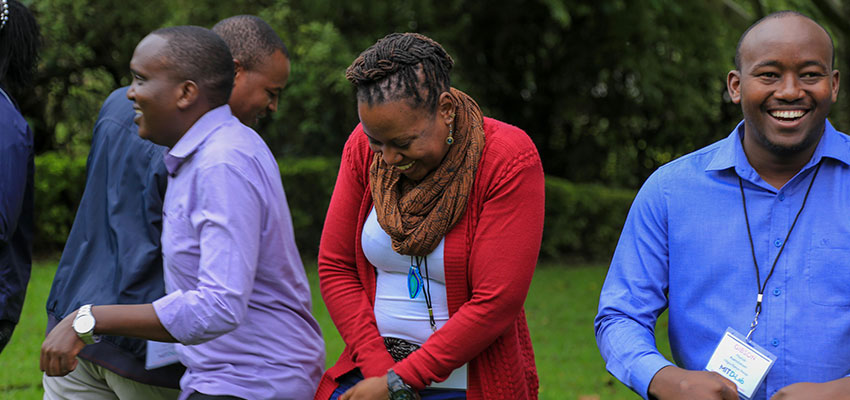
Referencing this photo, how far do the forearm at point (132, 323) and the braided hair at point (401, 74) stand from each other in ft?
3.04

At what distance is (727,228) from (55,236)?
438 inches

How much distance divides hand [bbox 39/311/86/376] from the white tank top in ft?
3.09

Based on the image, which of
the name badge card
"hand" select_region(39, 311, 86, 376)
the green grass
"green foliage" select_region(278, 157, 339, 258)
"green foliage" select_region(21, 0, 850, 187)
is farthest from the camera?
"green foliage" select_region(278, 157, 339, 258)

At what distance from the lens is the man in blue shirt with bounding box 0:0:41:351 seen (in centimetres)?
315

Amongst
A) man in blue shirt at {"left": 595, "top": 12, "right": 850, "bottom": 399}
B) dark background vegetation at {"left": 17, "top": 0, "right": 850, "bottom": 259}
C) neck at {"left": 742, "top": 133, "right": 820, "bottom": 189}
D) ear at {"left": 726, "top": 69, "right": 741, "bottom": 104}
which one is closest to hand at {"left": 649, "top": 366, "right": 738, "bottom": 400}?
man in blue shirt at {"left": 595, "top": 12, "right": 850, "bottom": 399}

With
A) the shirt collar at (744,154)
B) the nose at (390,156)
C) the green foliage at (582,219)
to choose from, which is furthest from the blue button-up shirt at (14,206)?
the green foliage at (582,219)

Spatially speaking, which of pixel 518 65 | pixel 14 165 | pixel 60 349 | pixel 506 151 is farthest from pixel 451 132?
pixel 518 65

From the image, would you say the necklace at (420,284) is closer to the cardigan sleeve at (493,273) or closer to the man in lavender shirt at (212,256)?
the cardigan sleeve at (493,273)

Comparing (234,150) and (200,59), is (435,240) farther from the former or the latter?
(200,59)

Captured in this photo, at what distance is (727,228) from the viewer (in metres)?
2.65

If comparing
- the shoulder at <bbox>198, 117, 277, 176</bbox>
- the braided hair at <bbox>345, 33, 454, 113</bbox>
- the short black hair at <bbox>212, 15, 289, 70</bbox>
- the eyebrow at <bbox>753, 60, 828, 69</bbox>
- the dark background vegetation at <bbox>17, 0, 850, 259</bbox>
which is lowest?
the dark background vegetation at <bbox>17, 0, 850, 259</bbox>

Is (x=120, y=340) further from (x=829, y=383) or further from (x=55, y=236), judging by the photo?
(x=55, y=236)

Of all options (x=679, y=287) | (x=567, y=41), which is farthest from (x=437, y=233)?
(x=567, y=41)

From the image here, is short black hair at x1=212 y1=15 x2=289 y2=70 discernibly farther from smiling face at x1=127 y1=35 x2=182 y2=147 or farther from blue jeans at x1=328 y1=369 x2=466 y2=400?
blue jeans at x1=328 y1=369 x2=466 y2=400
